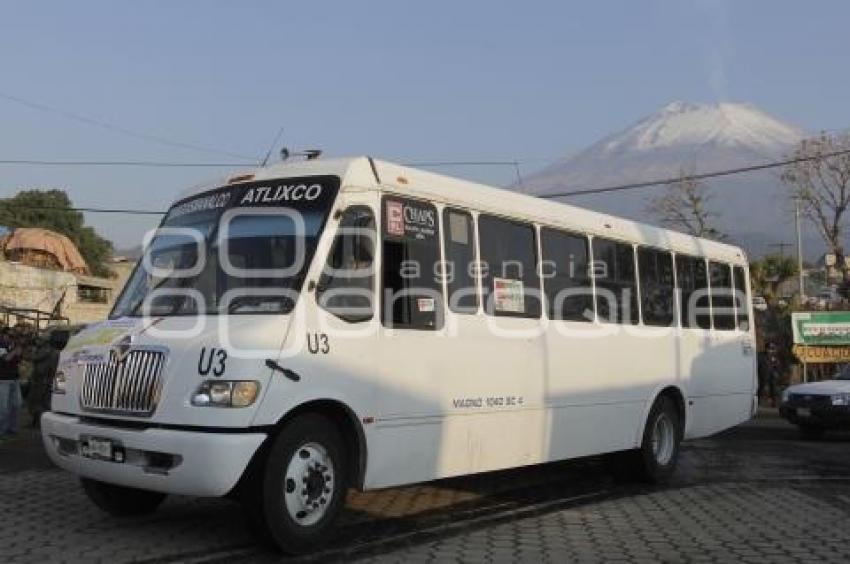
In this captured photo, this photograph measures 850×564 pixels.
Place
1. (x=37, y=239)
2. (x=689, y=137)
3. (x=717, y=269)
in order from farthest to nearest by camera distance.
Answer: (x=689, y=137) → (x=37, y=239) → (x=717, y=269)

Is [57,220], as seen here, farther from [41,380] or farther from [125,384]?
[125,384]

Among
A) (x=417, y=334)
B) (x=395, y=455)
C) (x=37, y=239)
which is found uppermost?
(x=37, y=239)

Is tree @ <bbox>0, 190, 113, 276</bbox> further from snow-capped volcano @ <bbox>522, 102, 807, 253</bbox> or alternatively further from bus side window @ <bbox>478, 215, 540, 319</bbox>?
bus side window @ <bbox>478, 215, 540, 319</bbox>

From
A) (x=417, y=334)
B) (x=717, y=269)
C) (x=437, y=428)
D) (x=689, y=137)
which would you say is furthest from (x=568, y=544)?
(x=689, y=137)

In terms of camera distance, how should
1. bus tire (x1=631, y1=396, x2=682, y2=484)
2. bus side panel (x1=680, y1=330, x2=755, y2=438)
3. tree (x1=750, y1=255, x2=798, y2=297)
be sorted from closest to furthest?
bus tire (x1=631, y1=396, x2=682, y2=484) < bus side panel (x1=680, y1=330, x2=755, y2=438) < tree (x1=750, y1=255, x2=798, y2=297)

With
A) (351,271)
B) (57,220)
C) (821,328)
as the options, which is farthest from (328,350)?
(57,220)

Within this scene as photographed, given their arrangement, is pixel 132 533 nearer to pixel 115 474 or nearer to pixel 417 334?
pixel 115 474

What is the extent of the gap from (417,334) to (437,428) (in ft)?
2.45

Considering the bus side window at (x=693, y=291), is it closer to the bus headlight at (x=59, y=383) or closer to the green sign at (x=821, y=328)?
the bus headlight at (x=59, y=383)

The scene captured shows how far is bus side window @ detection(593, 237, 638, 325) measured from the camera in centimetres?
1019

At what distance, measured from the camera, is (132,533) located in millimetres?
7324

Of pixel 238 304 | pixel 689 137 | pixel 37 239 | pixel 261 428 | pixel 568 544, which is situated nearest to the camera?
pixel 261 428

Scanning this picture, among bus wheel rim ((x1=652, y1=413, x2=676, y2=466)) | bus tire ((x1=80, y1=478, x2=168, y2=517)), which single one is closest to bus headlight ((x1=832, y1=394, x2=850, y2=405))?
bus wheel rim ((x1=652, y1=413, x2=676, y2=466))

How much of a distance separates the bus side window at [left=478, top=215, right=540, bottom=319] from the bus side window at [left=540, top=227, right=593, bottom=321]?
0.72 feet
